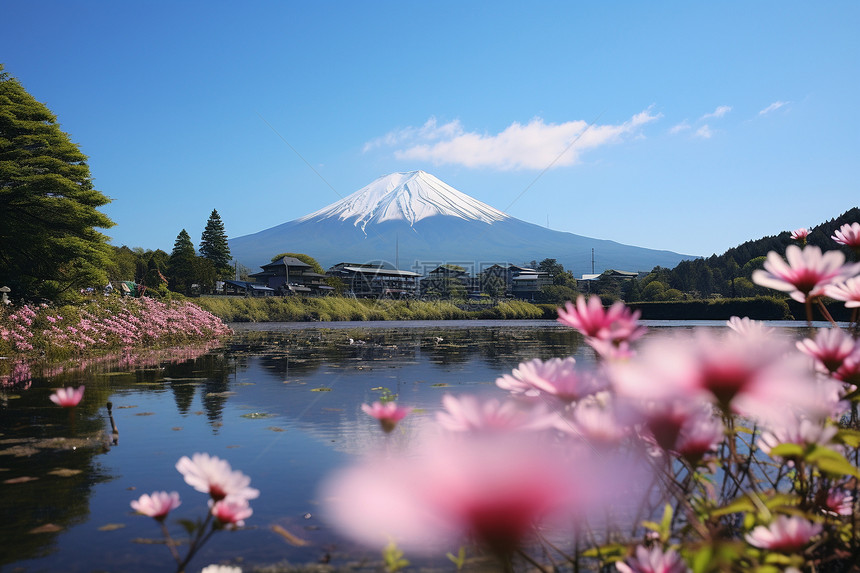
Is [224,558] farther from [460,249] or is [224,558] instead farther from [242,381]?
[460,249]

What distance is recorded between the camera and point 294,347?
1140cm

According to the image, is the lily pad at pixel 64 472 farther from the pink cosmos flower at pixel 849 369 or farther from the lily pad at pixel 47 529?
the pink cosmos flower at pixel 849 369

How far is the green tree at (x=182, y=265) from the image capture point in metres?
43.4

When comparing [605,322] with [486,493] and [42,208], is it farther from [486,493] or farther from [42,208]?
[42,208]

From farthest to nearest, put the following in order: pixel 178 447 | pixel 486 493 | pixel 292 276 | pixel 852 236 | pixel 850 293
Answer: pixel 292 276 → pixel 178 447 → pixel 852 236 → pixel 850 293 → pixel 486 493

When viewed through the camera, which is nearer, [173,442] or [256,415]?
[173,442]

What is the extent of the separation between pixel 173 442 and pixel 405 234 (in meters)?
149

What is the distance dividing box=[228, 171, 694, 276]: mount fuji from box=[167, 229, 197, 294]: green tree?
3490 inches

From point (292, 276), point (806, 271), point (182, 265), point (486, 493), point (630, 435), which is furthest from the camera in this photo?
point (292, 276)

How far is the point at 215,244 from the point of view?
53438 millimetres

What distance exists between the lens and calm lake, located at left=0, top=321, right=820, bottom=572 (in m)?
1.85

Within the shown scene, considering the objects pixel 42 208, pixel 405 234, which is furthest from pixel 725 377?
pixel 405 234

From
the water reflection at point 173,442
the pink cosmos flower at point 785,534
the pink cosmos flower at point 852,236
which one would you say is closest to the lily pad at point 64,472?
the water reflection at point 173,442

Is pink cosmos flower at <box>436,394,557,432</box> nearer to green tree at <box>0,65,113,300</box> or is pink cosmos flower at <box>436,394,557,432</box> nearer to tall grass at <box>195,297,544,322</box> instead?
green tree at <box>0,65,113,300</box>
